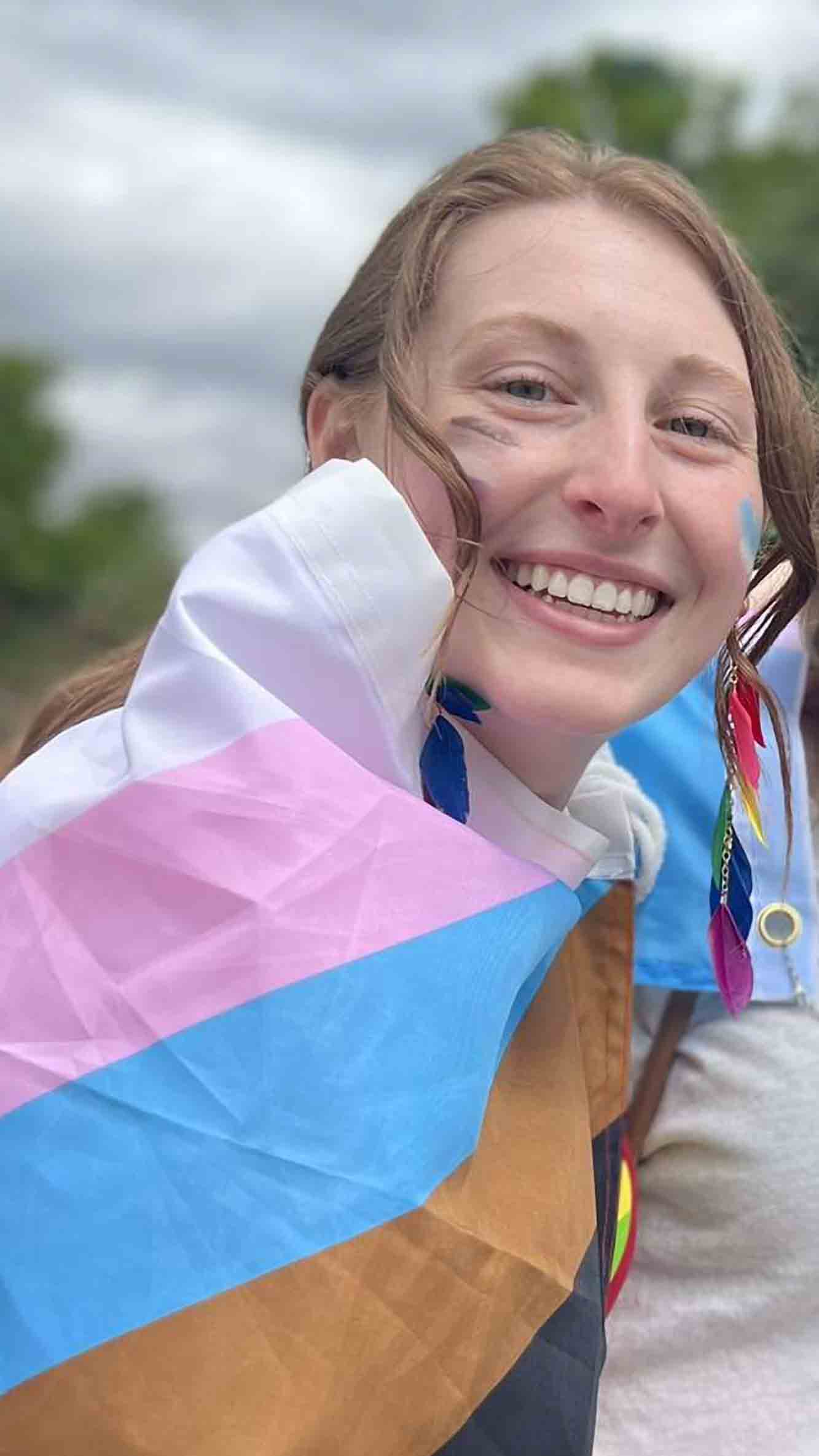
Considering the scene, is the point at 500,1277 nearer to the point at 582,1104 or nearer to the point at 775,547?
the point at 582,1104

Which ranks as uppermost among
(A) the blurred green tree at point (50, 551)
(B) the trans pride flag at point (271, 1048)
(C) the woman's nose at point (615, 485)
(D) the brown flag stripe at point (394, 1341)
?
(C) the woman's nose at point (615, 485)

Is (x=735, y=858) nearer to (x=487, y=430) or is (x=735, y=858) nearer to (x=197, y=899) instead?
(x=487, y=430)

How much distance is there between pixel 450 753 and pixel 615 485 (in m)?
0.25

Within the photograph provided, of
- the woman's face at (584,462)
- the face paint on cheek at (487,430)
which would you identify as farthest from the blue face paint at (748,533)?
the face paint on cheek at (487,430)

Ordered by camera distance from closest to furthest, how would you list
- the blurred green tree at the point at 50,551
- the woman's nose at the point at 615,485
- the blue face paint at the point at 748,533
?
the woman's nose at the point at 615,485 → the blue face paint at the point at 748,533 → the blurred green tree at the point at 50,551

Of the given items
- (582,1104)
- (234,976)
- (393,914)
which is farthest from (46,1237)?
(582,1104)

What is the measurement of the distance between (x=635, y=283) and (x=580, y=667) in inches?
12.9

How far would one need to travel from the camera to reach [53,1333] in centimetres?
97

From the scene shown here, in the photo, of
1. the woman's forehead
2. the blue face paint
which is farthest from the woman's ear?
the blue face paint

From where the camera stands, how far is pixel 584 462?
1.28 m

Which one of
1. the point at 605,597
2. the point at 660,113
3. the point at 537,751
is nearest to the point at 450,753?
the point at 537,751

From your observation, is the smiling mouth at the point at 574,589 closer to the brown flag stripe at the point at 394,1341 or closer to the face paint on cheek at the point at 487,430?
the face paint on cheek at the point at 487,430

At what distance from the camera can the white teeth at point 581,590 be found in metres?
1.29

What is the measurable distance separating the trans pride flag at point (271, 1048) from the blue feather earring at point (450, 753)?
51 mm
